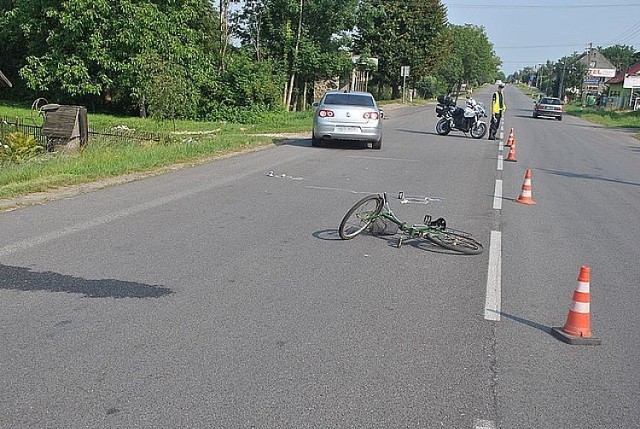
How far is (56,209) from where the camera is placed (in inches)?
353

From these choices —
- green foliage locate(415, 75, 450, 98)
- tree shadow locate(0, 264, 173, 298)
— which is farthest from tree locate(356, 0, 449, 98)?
tree shadow locate(0, 264, 173, 298)

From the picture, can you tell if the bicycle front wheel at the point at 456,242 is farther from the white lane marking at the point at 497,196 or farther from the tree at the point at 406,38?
the tree at the point at 406,38

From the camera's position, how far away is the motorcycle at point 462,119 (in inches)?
973

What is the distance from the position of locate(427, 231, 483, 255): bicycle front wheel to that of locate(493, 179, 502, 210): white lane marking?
10.4 feet

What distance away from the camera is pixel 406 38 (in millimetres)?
58281

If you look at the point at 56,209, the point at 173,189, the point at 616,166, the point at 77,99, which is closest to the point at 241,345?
the point at 56,209

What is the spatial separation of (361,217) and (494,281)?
2039mm

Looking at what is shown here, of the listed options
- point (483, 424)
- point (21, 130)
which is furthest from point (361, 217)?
point (21, 130)

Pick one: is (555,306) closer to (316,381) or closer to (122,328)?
(316,381)

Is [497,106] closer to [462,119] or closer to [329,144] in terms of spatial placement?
[462,119]

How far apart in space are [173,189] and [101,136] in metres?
6.78

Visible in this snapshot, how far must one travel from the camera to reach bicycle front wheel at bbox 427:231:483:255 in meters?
7.46

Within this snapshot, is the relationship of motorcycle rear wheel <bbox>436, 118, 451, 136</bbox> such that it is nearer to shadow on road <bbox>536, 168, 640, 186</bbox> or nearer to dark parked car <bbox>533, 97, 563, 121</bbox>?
shadow on road <bbox>536, 168, 640, 186</bbox>

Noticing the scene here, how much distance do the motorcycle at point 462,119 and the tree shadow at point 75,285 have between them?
67.2 feet
